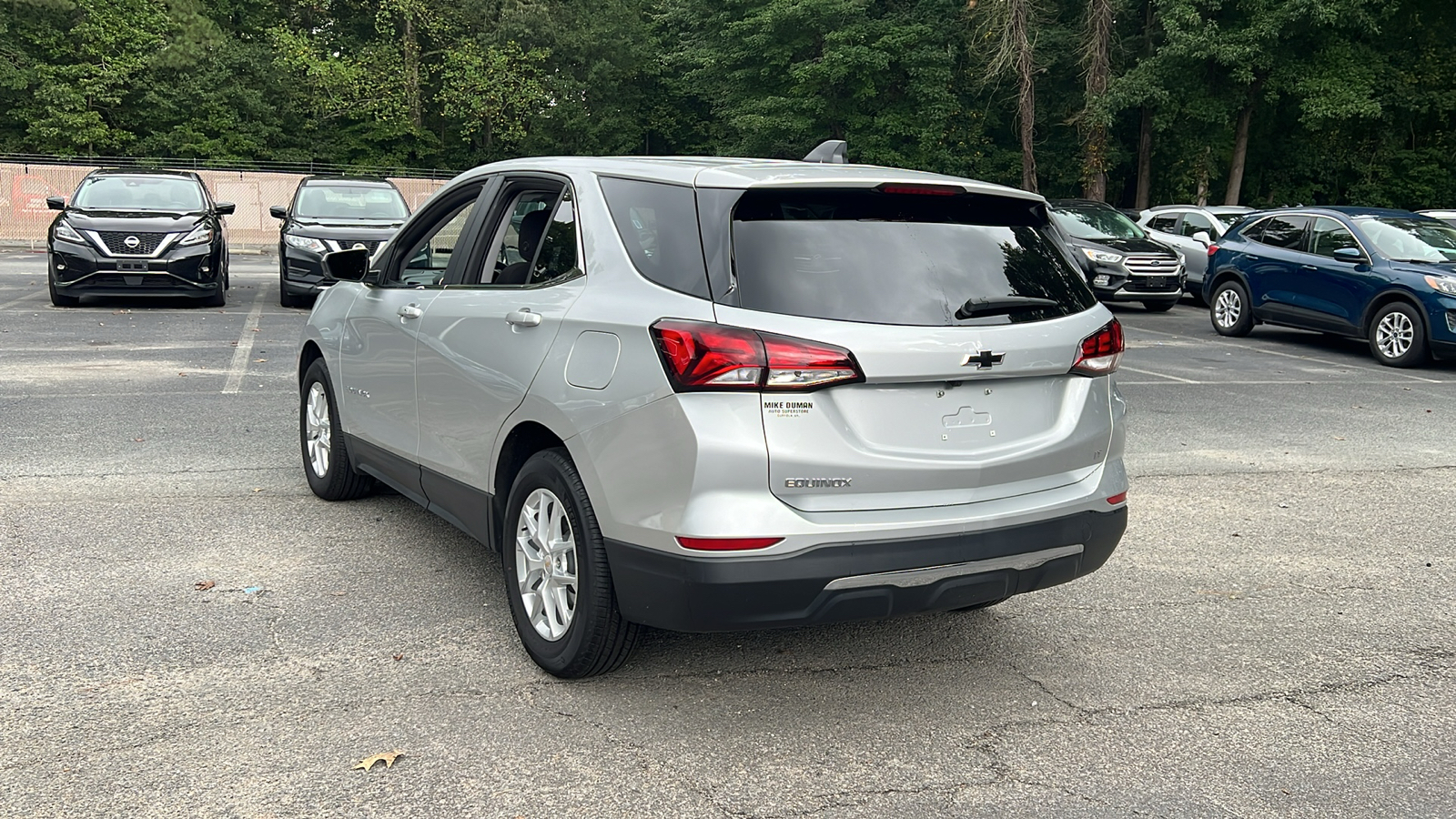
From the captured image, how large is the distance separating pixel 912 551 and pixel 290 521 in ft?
11.6

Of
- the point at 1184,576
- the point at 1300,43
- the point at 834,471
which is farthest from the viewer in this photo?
the point at 1300,43

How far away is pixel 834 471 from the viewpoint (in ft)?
11.1

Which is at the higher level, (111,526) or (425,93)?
(425,93)

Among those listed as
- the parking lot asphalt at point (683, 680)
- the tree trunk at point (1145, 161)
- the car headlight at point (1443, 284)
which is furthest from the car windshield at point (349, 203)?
the tree trunk at point (1145, 161)

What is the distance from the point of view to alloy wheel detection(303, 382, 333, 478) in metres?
6.15

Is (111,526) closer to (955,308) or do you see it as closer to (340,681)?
(340,681)

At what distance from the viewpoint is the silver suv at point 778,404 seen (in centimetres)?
336

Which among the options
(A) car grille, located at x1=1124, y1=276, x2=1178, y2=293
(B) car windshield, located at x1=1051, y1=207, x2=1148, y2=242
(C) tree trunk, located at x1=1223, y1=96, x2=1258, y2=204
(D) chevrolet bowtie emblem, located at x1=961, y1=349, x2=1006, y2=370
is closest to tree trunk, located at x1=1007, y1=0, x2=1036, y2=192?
(C) tree trunk, located at x1=1223, y1=96, x2=1258, y2=204

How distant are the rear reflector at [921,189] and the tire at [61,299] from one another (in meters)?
14.2

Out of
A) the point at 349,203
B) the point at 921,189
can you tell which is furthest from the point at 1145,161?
the point at 921,189

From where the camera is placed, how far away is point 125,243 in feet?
47.9

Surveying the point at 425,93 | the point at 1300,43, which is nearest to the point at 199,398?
the point at 1300,43

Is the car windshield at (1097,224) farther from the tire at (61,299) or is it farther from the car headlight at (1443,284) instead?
the tire at (61,299)

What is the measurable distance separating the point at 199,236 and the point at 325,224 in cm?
159
